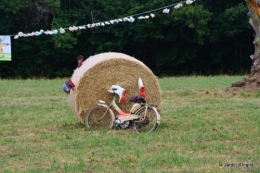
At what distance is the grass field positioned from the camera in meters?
6.57

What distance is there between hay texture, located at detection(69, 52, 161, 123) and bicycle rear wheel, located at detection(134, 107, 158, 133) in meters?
0.67

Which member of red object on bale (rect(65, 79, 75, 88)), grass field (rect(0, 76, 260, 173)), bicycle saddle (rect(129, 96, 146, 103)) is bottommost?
grass field (rect(0, 76, 260, 173))

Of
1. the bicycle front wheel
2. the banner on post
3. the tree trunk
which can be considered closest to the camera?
the bicycle front wheel

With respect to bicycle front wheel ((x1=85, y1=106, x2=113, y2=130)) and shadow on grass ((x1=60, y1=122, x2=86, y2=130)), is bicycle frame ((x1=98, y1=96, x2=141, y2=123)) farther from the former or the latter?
shadow on grass ((x1=60, y1=122, x2=86, y2=130))

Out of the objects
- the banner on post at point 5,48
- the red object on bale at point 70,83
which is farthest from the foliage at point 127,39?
the red object on bale at point 70,83

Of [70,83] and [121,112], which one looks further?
[70,83]

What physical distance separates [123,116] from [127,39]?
27781 mm

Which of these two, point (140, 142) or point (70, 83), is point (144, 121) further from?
point (70, 83)

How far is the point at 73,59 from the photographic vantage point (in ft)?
121

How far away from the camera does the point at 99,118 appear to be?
9.77 m

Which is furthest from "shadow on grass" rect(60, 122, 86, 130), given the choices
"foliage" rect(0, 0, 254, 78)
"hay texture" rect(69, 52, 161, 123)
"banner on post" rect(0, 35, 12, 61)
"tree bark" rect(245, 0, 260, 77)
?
"foliage" rect(0, 0, 254, 78)

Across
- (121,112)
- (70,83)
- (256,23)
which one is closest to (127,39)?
(256,23)

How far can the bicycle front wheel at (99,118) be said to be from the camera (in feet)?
31.9

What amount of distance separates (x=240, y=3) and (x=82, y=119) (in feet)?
86.6
